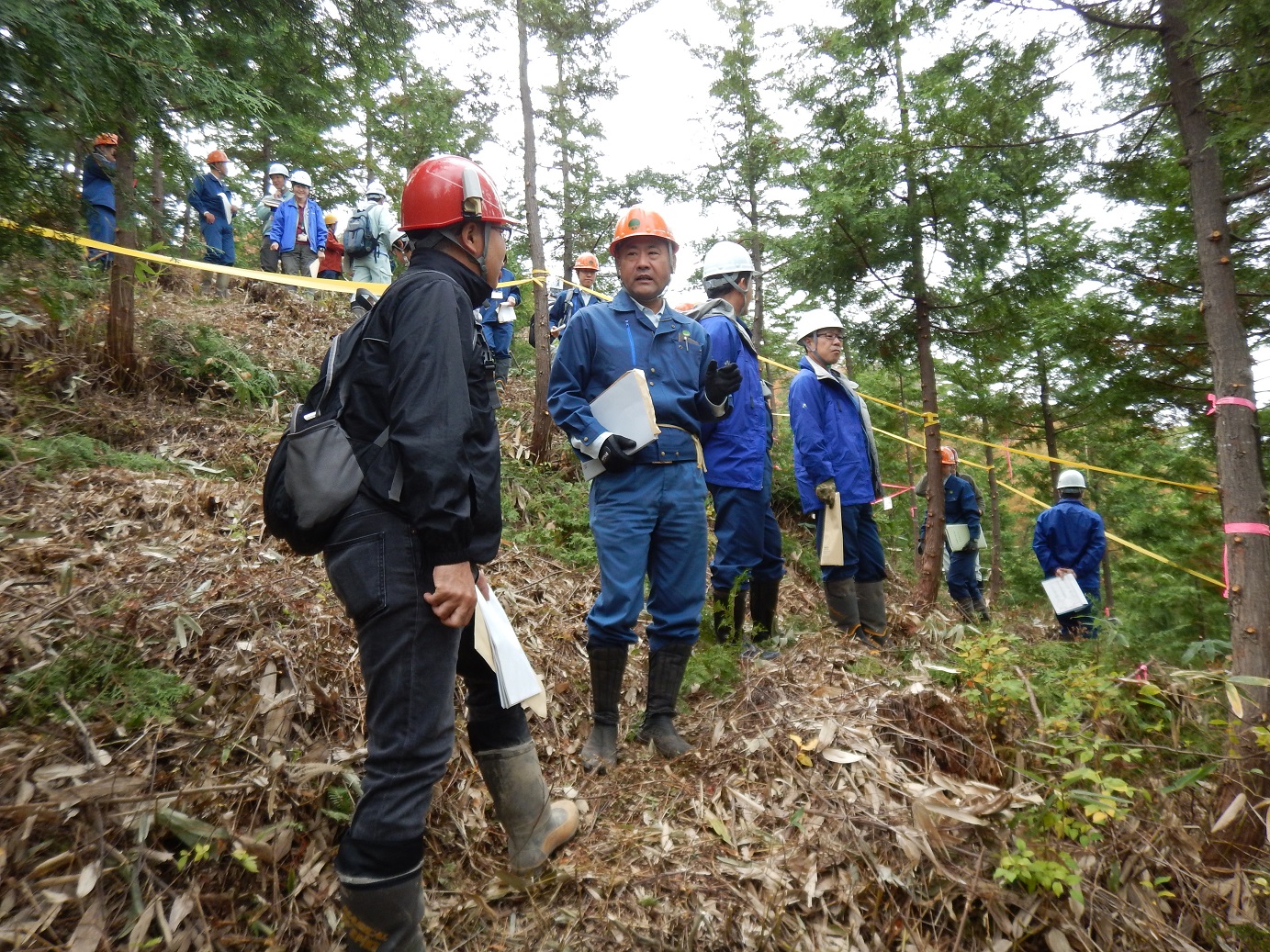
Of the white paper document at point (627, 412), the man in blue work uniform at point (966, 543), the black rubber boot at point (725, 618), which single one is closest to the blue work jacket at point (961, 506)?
the man in blue work uniform at point (966, 543)

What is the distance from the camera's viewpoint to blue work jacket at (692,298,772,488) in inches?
206

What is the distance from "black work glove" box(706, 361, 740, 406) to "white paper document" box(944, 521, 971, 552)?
6.66 m

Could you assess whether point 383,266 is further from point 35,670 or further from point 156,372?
point 35,670

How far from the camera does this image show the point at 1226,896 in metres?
2.69

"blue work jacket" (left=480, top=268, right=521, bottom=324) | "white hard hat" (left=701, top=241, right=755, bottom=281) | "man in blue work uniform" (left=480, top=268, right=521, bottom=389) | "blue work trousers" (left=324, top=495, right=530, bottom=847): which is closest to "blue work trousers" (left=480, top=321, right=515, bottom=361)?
"man in blue work uniform" (left=480, top=268, right=521, bottom=389)

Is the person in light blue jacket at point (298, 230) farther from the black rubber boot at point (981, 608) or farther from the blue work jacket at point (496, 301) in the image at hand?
the black rubber boot at point (981, 608)

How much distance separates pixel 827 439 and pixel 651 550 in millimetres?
2427

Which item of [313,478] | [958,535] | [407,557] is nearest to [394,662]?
[407,557]

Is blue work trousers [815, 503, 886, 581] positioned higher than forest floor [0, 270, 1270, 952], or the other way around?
blue work trousers [815, 503, 886, 581]

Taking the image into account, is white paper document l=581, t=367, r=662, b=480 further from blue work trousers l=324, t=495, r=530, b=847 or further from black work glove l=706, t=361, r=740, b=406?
blue work trousers l=324, t=495, r=530, b=847

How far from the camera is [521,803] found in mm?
2930

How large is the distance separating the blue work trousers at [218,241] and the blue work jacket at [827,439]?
9254 mm

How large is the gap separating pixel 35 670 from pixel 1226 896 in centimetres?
473

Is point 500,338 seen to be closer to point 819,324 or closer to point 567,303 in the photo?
point 567,303
